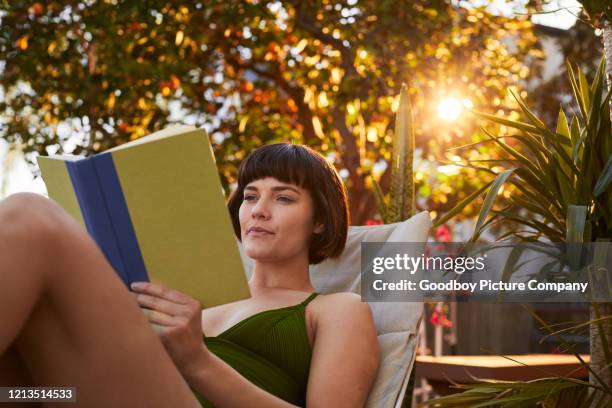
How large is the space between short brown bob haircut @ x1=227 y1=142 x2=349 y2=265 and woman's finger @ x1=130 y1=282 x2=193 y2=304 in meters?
0.74

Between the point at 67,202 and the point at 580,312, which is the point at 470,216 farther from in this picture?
the point at 67,202

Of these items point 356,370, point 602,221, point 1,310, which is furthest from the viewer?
point 602,221

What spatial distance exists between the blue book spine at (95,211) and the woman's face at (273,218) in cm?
68

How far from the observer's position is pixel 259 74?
611 centimetres

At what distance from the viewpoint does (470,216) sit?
629 cm

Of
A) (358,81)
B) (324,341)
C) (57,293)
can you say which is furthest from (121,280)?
(358,81)

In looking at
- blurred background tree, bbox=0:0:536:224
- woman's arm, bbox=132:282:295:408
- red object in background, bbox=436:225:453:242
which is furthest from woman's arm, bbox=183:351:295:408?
red object in background, bbox=436:225:453:242

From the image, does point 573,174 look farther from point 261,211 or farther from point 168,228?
point 168,228

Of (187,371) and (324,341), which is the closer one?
(187,371)

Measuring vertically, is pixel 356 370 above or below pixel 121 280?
below

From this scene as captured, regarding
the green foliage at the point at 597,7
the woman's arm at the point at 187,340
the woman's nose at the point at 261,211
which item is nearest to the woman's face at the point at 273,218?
the woman's nose at the point at 261,211

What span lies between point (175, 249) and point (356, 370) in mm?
626

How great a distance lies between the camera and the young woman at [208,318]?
1.29 m

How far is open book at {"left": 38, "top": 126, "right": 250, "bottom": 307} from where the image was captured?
4.62ft
